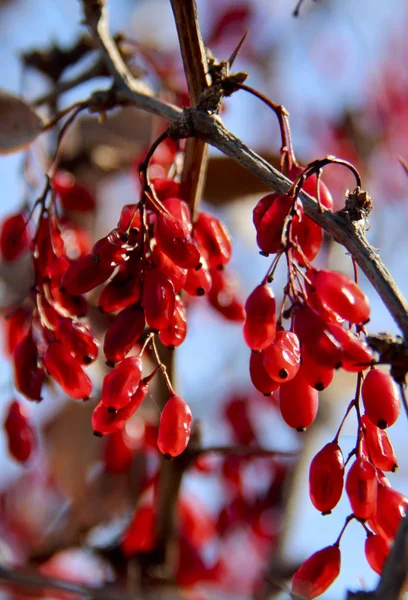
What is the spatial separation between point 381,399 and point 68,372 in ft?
1.35

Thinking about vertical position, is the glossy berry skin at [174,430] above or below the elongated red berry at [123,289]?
below

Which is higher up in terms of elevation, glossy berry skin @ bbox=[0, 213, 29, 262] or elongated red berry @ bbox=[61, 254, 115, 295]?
glossy berry skin @ bbox=[0, 213, 29, 262]

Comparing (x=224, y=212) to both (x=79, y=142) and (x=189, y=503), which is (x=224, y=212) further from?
(x=189, y=503)

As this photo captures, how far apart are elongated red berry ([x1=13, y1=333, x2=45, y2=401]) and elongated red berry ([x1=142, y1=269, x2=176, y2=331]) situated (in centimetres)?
24

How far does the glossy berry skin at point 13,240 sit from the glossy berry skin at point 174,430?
444 mm

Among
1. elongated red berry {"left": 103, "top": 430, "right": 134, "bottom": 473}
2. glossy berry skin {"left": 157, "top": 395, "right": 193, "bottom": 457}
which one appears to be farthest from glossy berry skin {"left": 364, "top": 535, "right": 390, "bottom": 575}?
elongated red berry {"left": 103, "top": 430, "right": 134, "bottom": 473}

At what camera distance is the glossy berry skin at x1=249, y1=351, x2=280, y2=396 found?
32.3 inches

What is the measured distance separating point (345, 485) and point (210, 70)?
517mm

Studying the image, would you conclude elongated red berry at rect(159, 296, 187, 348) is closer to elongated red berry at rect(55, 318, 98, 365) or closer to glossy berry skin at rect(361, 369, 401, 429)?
elongated red berry at rect(55, 318, 98, 365)

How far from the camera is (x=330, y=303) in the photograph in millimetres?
782

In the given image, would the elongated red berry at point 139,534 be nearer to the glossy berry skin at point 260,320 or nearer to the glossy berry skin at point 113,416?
the glossy berry skin at point 113,416

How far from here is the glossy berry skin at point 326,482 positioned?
31.2 inches

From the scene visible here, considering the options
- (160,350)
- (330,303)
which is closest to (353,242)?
(330,303)

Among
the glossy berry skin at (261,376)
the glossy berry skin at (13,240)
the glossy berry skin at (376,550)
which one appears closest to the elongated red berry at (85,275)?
the glossy berry skin at (261,376)
